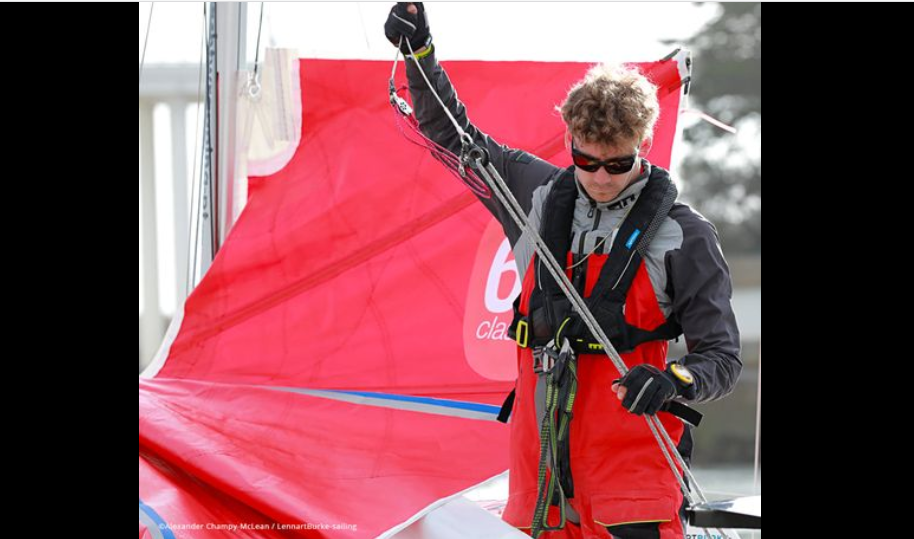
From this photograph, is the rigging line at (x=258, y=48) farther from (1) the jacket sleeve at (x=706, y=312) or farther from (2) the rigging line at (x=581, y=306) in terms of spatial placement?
(1) the jacket sleeve at (x=706, y=312)

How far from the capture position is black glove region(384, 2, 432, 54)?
1.88 metres

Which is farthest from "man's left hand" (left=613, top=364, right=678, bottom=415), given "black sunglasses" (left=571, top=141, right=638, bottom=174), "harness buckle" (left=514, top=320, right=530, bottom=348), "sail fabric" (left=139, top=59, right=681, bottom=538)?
"sail fabric" (left=139, top=59, right=681, bottom=538)

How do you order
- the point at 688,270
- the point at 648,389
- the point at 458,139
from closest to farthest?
the point at 648,389 < the point at 688,270 < the point at 458,139

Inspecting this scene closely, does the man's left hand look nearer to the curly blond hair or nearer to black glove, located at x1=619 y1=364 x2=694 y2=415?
black glove, located at x1=619 y1=364 x2=694 y2=415

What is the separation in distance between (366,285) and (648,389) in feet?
3.95

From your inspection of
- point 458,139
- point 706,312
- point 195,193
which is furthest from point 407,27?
point 195,193

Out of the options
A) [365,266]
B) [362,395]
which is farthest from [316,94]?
[362,395]

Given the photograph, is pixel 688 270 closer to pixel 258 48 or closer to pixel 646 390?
pixel 646 390

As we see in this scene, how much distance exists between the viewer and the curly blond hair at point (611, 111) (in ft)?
5.70

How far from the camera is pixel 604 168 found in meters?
1.76

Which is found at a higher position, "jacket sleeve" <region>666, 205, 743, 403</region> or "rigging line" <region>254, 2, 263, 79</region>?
"rigging line" <region>254, 2, 263, 79</region>

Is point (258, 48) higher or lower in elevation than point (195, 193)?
higher

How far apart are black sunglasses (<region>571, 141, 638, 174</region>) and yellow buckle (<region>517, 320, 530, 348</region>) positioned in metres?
0.28
